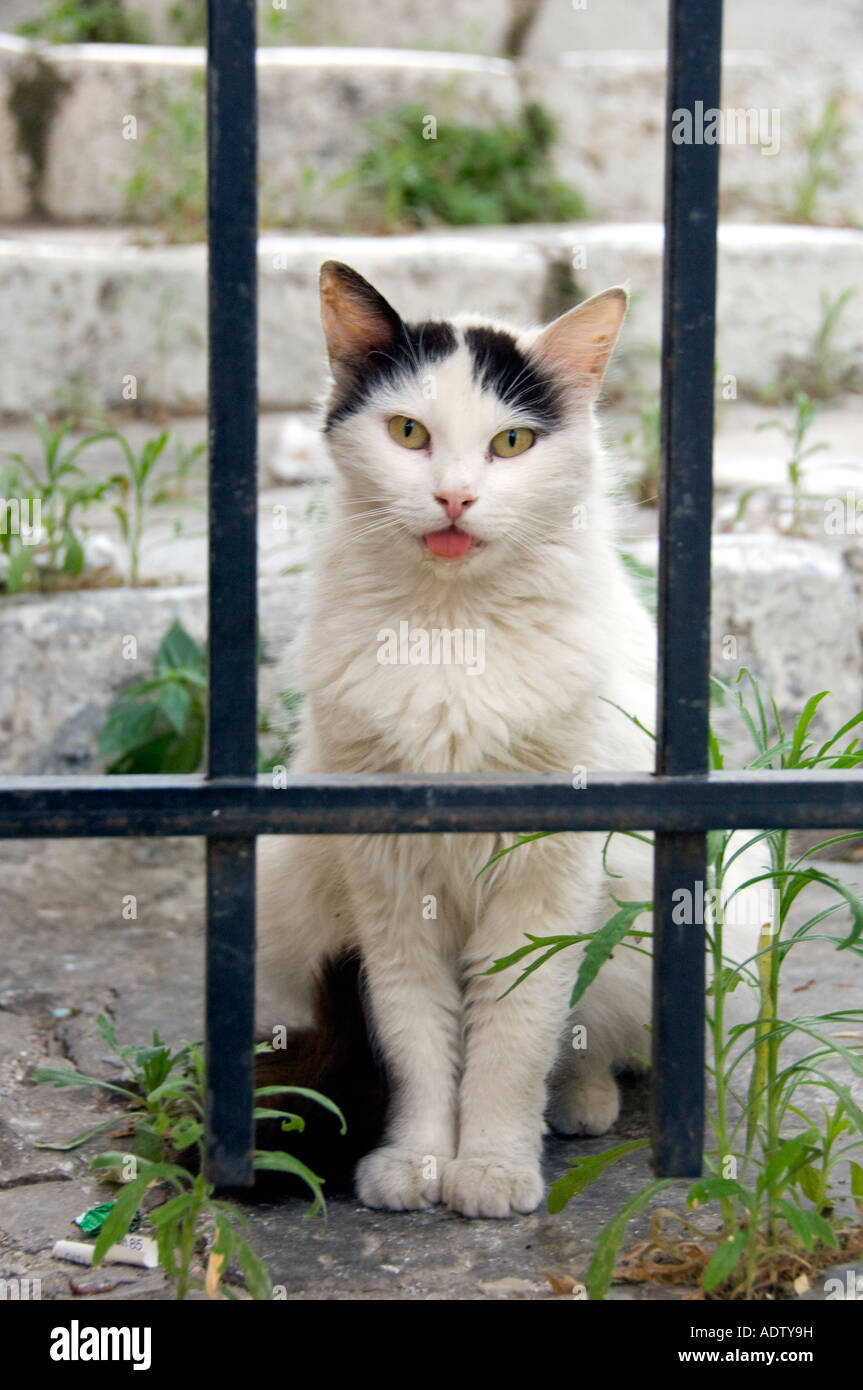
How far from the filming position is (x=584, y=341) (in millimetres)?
2127

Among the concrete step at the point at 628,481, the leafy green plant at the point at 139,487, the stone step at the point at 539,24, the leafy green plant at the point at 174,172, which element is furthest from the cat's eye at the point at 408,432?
the stone step at the point at 539,24

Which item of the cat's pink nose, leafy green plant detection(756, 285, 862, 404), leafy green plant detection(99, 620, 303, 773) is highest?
leafy green plant detection(756, 285, 862, 404)

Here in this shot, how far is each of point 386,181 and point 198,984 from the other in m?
4.71

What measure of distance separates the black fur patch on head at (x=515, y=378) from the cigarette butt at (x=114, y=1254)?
131 centimetres

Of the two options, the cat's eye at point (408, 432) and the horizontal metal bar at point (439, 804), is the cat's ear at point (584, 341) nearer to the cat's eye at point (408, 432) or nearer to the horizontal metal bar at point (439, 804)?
the cat's eye at point (408, 432)

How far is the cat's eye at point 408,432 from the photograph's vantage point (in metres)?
2.06

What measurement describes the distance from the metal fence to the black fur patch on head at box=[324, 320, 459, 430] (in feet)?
2.19

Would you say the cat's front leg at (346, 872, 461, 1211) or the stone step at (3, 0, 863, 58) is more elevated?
the stone step at (3, 0, 863, 58)

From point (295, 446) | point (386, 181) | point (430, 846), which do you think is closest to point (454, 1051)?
point (430, 846)

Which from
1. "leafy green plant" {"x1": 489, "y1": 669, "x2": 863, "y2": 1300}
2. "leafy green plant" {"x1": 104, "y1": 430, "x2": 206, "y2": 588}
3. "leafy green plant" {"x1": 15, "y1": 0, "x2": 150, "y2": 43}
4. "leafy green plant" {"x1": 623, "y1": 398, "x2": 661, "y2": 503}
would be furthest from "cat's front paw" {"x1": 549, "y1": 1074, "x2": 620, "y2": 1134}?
"leafy green plant" {"x1": 15, "y1": 0, "x2": 150, "y2": 43}

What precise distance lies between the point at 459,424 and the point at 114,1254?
1251 mm

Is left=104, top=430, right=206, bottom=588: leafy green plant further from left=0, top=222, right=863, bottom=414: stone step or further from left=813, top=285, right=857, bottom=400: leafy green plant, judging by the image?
left=813, top=285, right=857, bottom=400: leafy green plant

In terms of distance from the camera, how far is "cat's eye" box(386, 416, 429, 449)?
6.77 feet

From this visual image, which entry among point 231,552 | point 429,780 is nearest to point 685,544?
point 429,780
